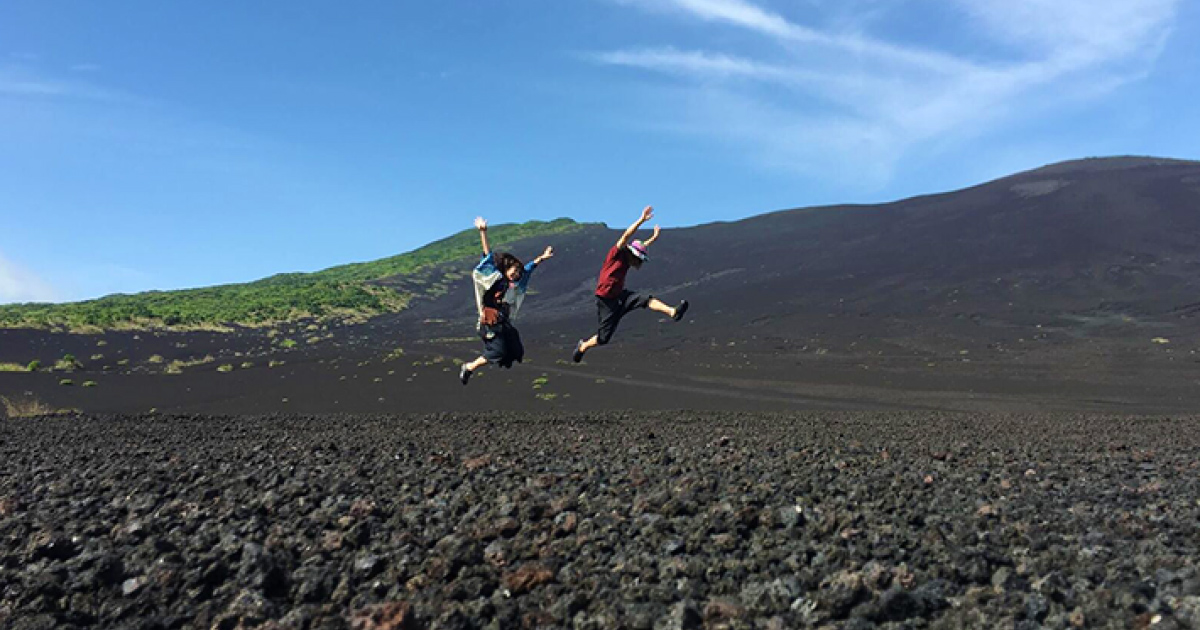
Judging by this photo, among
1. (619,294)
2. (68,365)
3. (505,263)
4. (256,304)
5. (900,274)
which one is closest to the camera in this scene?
(505,263)

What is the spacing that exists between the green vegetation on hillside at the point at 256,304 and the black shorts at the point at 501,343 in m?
43.8

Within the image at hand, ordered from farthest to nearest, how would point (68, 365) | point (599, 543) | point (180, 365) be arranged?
point (180, 365)
point (68, 365)
point (599, 543)

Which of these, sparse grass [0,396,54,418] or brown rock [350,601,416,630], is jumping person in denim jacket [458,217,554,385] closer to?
brown rock [350,601,416,630]

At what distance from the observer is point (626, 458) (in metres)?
7.02

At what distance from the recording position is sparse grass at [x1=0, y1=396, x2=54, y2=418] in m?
17.8

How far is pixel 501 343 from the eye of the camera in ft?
31.7

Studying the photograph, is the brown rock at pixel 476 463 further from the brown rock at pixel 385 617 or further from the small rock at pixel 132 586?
the brown rock at pixel 385 617

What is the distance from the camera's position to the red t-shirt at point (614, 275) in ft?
31.4

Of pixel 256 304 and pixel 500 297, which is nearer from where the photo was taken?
pixel 500 297

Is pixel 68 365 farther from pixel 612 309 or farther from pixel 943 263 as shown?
pixel 943 263

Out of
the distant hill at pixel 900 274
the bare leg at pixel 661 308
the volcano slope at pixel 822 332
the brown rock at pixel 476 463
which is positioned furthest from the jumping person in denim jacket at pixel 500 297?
the distant hill at pixel 900 274

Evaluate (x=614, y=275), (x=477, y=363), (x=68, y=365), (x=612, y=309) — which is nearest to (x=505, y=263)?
(x=614, y=275)

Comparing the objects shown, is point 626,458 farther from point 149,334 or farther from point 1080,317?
point 149,334

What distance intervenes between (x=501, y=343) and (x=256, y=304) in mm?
69826
